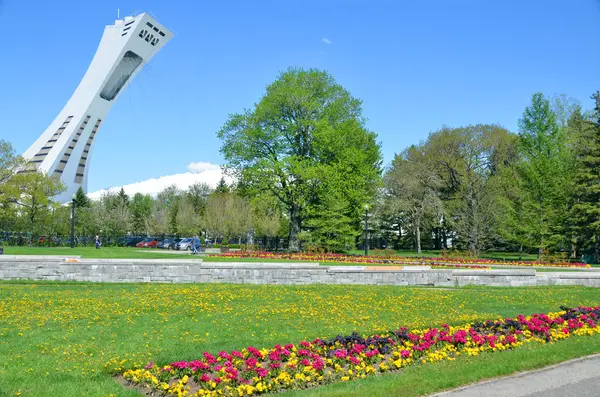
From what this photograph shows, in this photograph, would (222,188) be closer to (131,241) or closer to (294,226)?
(131,241)

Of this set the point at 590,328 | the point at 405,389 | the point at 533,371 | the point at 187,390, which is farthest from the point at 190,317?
the point at 590,328

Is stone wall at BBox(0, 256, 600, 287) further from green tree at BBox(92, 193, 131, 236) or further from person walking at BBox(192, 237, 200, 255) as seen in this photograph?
green tree at BBox(92, 193, 131, 236)

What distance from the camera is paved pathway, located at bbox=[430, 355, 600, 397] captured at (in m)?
6.69

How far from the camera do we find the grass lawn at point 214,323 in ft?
23.1

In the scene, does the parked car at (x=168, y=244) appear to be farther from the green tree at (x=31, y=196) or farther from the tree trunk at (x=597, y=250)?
the tree trunk at (x=597, y=250)

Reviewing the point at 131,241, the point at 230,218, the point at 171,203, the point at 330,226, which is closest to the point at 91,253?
the point at 330,226

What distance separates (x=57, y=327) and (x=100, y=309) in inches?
77.0

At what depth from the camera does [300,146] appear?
4144cm

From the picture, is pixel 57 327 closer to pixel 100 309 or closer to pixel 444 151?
pixel 100 309

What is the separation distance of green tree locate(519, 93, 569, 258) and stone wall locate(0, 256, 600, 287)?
1544cm

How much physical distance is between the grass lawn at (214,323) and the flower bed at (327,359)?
0.35m

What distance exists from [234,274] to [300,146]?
77.8 ft

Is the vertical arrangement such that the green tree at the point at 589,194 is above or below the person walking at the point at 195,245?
above

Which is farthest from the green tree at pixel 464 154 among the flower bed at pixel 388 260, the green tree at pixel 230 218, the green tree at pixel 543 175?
the green tree at pixel 230 218
